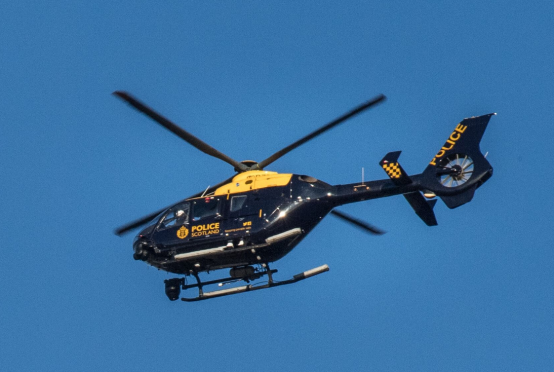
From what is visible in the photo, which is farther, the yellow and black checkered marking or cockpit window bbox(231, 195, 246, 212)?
cockpit window bbox(231, 195, 246, 212)

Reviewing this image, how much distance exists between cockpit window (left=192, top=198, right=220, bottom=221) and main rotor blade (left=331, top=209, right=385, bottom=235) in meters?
3.06

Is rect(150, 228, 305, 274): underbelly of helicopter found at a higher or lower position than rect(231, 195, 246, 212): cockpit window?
lower

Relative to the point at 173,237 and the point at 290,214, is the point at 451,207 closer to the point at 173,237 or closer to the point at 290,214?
the point at 290,214

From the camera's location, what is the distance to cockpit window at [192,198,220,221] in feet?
94.4

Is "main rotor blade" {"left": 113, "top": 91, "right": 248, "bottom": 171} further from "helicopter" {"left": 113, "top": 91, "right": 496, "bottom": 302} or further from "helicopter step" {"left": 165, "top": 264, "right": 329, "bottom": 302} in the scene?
"helicopter step" {"left": 165, "top": 264, "right": 329, "bottom": 302}

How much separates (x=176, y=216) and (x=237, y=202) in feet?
5.51

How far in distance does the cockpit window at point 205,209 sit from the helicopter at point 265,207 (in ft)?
0.08

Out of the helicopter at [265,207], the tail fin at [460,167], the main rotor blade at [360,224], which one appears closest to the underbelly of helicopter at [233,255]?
the helicopter at [265,207]

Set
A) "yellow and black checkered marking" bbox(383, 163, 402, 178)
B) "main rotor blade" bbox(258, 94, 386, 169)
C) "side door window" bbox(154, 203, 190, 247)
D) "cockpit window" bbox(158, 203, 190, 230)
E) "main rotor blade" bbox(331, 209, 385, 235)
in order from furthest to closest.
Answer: "main rotor blade" bbox(331, 209, 385, 235) < "cockpit window" bbox(158, 203, 190, 230) < "side door window" bbox(154, 203, 190, 247) < "main rotor blade" bbox(258, 94, 386, 169) < "yellow and black checkered marking" bbox(383, 163, 402, 178)

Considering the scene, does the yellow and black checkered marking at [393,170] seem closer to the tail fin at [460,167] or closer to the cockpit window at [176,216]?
the tail fin at [460,167]

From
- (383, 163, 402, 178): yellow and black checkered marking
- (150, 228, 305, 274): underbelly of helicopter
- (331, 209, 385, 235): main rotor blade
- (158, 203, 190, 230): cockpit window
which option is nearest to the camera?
(383, 163, 402, 178): yellow and black checkered marking

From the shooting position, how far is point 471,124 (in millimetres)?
27828

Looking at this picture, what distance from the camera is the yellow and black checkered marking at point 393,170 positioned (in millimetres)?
27219

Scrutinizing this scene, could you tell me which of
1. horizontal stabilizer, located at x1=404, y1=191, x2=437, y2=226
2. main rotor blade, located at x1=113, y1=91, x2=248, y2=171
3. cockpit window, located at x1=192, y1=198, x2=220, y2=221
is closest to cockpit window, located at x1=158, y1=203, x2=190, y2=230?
cockpit window, located at x1=192, y1=198, x2=220, y2=221
